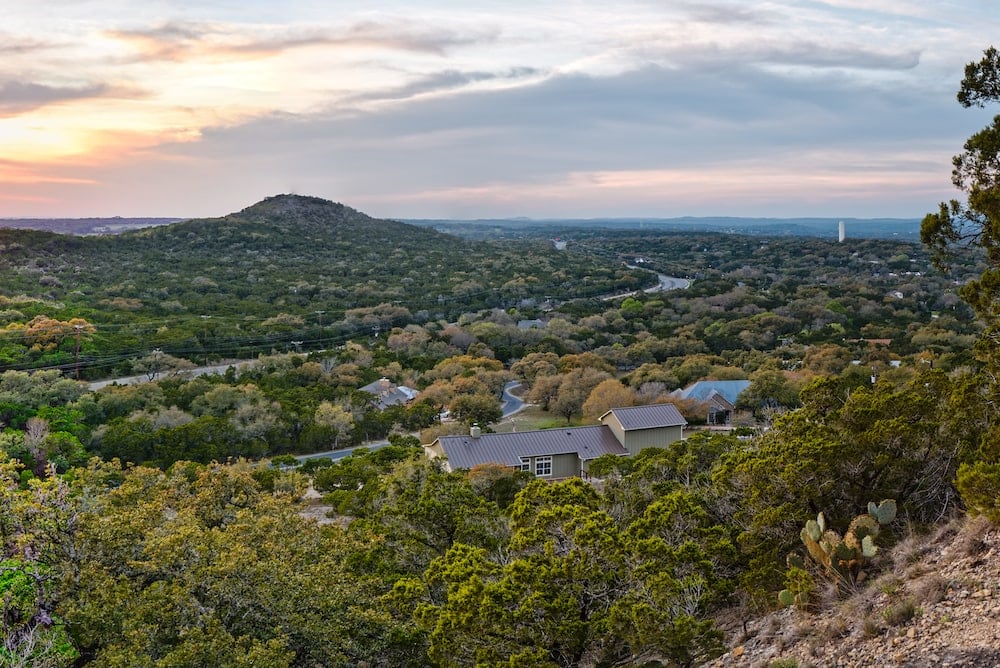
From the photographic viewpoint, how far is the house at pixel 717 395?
39.1 m

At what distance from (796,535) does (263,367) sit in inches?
1805

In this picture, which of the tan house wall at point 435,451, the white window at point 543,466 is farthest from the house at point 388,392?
the white window at point 543,466

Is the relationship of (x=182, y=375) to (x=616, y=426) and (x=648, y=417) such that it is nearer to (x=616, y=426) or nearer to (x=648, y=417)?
(x=616, y=426)

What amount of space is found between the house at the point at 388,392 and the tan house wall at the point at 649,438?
19462 mm

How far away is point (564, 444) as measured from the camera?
27547 mm

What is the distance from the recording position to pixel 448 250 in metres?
158

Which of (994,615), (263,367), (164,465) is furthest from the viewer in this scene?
(263,367)

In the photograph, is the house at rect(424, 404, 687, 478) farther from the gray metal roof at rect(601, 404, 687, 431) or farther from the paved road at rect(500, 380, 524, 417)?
the paved road at rect(500, 380, 524, 417)

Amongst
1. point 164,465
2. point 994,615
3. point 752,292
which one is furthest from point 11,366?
point 752,292

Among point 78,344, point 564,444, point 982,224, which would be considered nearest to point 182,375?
point 78,344

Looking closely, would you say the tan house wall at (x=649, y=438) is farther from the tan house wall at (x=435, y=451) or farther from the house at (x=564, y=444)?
the tan house wall at (x=435, y=451)

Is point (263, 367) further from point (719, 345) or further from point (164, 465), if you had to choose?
point (719, 345)

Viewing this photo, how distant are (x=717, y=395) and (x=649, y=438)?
1267 centimetres

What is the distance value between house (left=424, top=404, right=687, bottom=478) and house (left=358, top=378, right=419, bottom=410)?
17.2 metres
